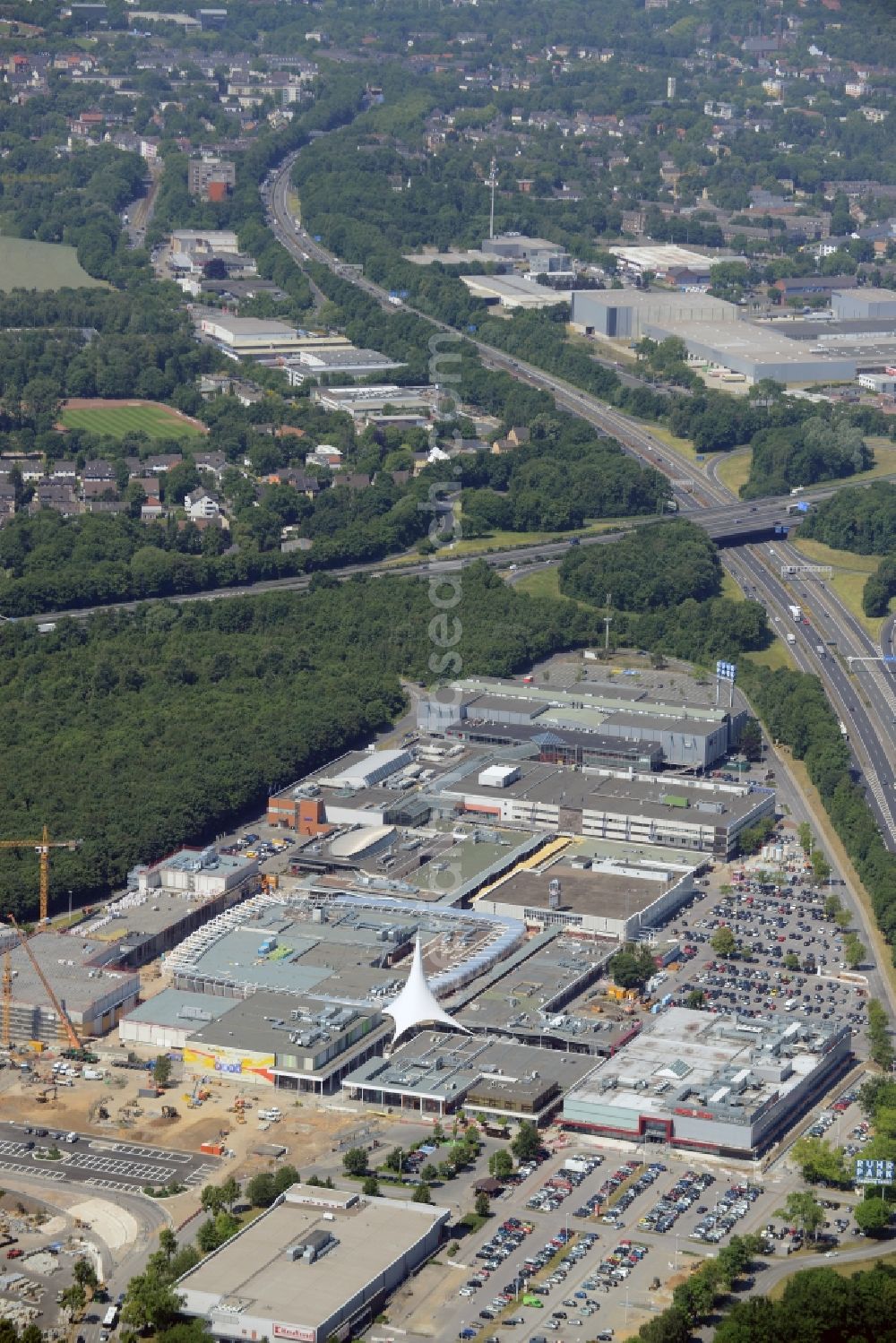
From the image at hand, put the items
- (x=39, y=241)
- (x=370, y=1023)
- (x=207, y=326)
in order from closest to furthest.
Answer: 1. (x=370, y=1023)
2. (x=207, y=326)
3. (x=39, y=241)

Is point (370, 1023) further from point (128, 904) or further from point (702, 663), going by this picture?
point (702, 663)

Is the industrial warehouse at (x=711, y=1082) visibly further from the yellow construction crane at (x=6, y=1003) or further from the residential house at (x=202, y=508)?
the residential house at (x=202, y=508)

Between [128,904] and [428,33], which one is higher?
[428,33]

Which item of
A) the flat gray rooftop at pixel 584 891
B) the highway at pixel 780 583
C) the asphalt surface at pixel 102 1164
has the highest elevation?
the highway at pixel 780 583

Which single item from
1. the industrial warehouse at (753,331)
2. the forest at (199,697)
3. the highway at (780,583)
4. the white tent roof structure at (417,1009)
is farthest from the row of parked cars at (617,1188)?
the industrial warehouse at (753,331)

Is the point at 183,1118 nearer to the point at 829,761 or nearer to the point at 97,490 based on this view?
the point at 829,761

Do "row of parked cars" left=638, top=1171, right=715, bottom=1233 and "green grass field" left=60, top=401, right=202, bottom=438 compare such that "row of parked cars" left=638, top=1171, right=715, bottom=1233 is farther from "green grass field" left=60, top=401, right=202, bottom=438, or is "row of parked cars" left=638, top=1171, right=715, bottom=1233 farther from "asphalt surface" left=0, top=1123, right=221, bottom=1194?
"green grass field" left=60, top=401, right=202, bottom=438

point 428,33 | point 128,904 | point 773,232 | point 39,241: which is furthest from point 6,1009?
point 428,33
